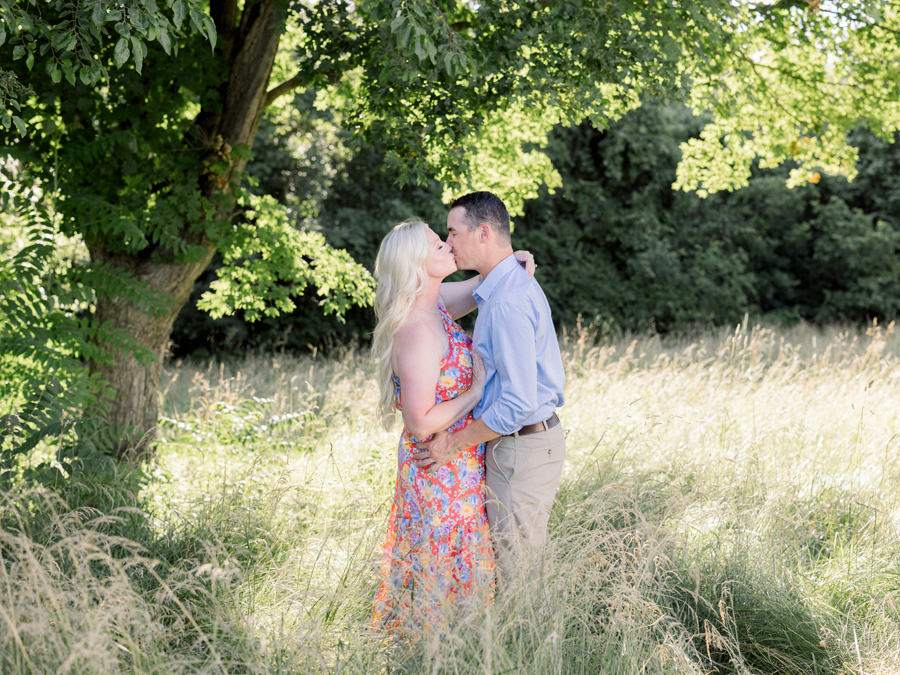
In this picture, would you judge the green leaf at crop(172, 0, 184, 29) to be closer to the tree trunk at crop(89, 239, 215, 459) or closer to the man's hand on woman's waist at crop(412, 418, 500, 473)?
the man's hand on woman's waist at crop(412, 418, 500, 473)

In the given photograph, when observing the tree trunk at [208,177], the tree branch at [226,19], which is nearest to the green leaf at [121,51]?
the tree trunk at [208,177]

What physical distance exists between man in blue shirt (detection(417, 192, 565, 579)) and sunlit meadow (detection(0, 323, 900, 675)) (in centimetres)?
23

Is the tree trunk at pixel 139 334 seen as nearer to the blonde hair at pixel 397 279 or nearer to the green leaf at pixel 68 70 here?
the green leaf at pixel 68 70

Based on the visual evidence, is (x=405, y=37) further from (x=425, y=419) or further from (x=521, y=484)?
(x=521, y=484)

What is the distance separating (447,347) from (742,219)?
17211 millimetres

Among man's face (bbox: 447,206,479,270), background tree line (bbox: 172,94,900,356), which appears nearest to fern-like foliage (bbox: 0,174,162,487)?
man's face (bbox: 447,206,479,270)

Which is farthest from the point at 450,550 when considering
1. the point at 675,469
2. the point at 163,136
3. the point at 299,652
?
the point at 163,136

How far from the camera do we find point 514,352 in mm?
2998

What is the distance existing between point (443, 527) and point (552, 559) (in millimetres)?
499

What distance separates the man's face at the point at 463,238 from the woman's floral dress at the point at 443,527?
1.00 feet

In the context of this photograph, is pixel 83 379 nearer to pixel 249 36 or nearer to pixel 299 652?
pixel 299 652

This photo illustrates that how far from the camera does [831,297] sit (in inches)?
709

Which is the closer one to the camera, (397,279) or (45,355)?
(397,279)

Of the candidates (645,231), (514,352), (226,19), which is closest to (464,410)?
(514,352)
